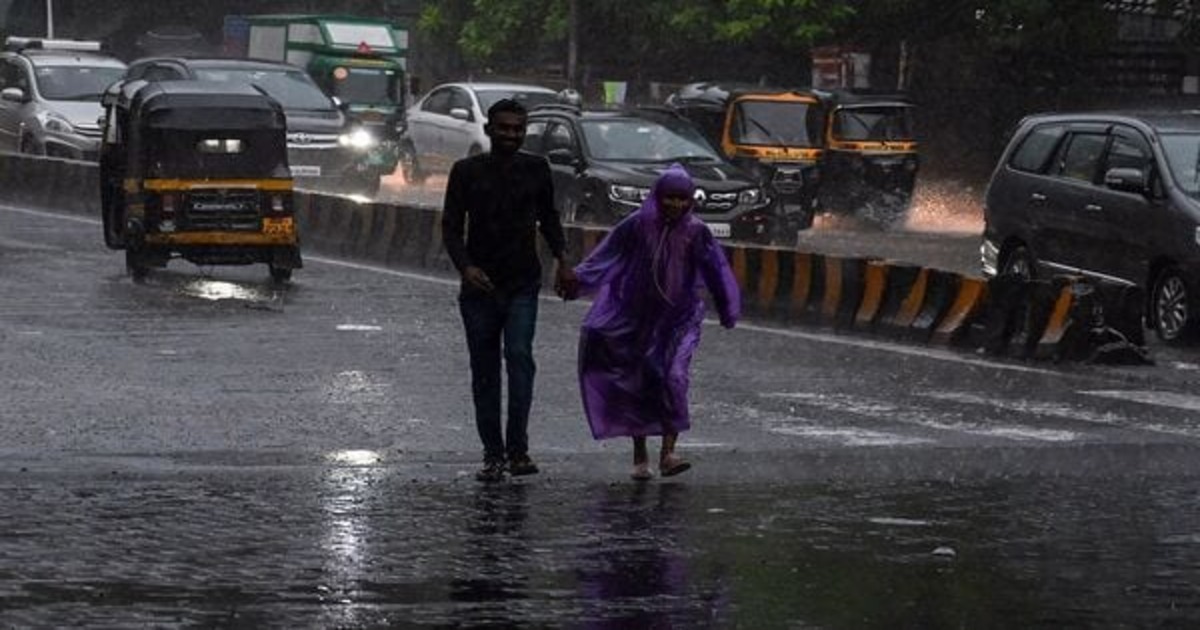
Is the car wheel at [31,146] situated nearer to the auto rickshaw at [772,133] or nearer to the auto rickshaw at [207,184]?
the auto rickshaw at [772,133]

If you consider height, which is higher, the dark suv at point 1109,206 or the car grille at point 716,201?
the dark suv at point 1109,206

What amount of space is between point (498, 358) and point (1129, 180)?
8951 millimetres

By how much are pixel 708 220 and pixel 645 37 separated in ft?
88.9

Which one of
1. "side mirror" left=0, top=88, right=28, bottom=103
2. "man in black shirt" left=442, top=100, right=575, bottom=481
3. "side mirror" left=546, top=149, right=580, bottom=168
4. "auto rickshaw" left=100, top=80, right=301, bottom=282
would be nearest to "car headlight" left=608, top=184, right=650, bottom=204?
"side mirror" left=546, top=149, right=580, bottom=168

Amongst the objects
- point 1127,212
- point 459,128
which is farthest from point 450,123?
point 1127,212

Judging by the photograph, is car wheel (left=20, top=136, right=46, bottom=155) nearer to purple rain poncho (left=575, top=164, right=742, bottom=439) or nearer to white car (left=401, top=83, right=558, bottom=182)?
A: white car (left=401, top=83, right=558, bottom=182)

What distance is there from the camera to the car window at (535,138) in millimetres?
30688

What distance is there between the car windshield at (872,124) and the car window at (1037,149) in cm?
1589

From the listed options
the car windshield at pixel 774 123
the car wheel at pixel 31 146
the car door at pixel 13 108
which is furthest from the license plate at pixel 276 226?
the car door at pixel 13 108

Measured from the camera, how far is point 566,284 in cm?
1241

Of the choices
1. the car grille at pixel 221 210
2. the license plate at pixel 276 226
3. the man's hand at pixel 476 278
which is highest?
the man's hand at pixel 476 278

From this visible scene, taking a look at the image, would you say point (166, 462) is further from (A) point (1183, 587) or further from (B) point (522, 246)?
(A) point (1183, 587)

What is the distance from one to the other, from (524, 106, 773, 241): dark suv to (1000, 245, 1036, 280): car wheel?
20.0ft

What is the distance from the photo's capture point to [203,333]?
19.9 metres
